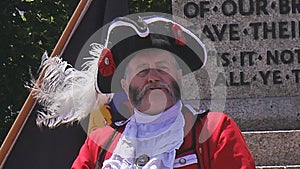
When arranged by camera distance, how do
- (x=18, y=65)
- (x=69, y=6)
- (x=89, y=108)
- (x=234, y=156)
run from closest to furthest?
1. (x=234, y=156)
2. (x=89, y=108)
3. (x=18, y=65)
4. (x=69, y=6)

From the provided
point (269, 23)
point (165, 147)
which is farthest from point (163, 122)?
point (269, 23)

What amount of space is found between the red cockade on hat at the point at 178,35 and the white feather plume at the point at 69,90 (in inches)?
16.6

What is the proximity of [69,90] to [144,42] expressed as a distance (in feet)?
2.16

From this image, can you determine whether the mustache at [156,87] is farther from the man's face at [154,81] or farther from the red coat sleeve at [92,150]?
the red coat sleeve at [92,150]

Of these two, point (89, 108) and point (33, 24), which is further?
point (33, 24)

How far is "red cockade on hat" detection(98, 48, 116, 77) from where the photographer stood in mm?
2988

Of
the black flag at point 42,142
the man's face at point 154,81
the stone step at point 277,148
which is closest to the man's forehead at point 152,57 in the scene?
the man's face at point 154,81

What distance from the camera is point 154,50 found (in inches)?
112

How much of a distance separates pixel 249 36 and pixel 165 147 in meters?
2.81

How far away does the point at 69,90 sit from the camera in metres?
3.43

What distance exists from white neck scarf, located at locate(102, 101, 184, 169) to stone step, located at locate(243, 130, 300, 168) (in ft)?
6.17

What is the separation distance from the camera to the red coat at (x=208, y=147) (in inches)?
107

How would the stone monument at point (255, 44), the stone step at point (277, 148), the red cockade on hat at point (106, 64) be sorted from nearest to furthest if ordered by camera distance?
the red cockade on hat at point (106, 64) < the stone step at point (277, 148) < the stone monument at point (255, 44)

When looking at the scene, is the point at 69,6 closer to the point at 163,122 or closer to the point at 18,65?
the point at 18,65
